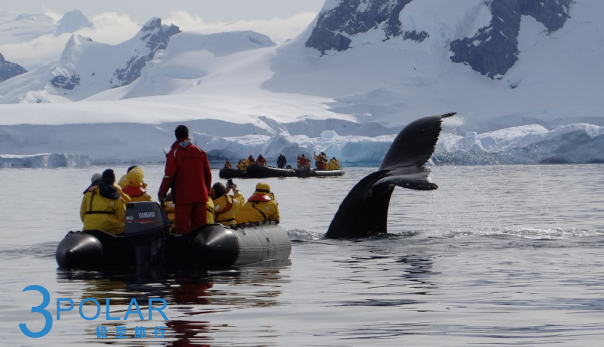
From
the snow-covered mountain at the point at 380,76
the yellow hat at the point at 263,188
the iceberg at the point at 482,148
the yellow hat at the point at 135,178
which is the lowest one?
the yellow hat at the point at 263,188

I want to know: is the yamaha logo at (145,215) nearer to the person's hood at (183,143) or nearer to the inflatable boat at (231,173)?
the person's hood at (183,143)

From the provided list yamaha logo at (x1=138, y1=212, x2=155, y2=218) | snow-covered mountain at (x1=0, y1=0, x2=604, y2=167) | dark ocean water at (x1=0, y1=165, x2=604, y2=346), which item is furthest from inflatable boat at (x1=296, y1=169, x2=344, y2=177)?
snow-covered mountain at (x1=0, y1=0, x2=604, y2=167)

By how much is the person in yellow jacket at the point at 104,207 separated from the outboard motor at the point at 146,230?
0.45m

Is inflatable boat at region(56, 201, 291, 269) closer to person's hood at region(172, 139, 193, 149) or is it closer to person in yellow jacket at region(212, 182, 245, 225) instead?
person's hood at region(172, 139, 193, 149)

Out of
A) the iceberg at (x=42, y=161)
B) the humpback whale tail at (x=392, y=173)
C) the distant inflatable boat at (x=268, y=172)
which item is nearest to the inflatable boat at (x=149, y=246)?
the humpback whale tail at (x=392, y=173)

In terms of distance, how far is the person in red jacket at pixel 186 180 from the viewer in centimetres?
1022

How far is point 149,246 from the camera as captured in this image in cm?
1013

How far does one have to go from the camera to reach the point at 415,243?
13.1 m

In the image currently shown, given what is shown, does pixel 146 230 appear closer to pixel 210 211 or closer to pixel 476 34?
pixel 210 211

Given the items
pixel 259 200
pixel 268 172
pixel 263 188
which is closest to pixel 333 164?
pixel 268 172

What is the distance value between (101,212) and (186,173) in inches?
46.1

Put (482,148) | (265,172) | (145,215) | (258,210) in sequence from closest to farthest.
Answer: (145,215) < (258,210) < (265,172) < (482,148)

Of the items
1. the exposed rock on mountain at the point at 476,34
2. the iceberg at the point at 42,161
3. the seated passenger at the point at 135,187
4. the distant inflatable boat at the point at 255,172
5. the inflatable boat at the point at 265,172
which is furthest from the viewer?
the exposed rock on mountain at the point at 476,34

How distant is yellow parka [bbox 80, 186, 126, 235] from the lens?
10.5 metres
